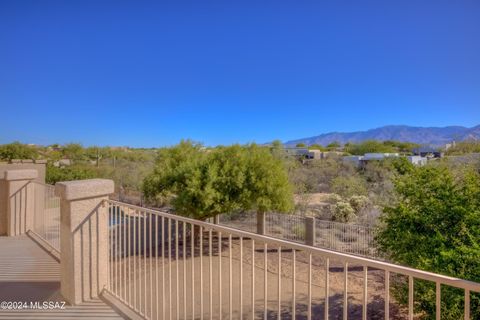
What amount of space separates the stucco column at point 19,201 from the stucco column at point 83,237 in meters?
2.86

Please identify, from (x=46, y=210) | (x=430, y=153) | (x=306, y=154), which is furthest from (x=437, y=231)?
(x=430, y=153)

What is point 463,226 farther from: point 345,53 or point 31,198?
point 345,53

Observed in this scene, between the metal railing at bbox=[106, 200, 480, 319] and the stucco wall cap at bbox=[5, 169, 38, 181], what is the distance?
1961 mm

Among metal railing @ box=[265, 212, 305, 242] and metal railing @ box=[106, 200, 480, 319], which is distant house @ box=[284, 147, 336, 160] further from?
metal railing @ box=[106, 200, 480, 319]

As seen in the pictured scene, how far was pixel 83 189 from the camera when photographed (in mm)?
2830

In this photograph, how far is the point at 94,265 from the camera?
297 cm

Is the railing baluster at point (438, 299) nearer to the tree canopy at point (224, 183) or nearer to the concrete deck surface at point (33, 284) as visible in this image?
the concrete deck surface at point (33, 284)

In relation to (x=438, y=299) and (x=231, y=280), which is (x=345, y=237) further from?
(x=438, y=299)

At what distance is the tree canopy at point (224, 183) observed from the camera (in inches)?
381

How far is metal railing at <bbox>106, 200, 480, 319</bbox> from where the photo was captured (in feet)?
5.32

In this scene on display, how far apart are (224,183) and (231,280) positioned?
799cm

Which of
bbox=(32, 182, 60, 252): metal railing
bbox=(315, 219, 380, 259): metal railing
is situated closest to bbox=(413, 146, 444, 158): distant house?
bbox=(315, 219, 380, 259): metal railing

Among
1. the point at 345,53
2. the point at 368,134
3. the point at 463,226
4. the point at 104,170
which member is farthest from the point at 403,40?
the point at 368,134

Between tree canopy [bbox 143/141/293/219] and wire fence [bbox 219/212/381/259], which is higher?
tree canopy [bbox 143/141/293/219]
